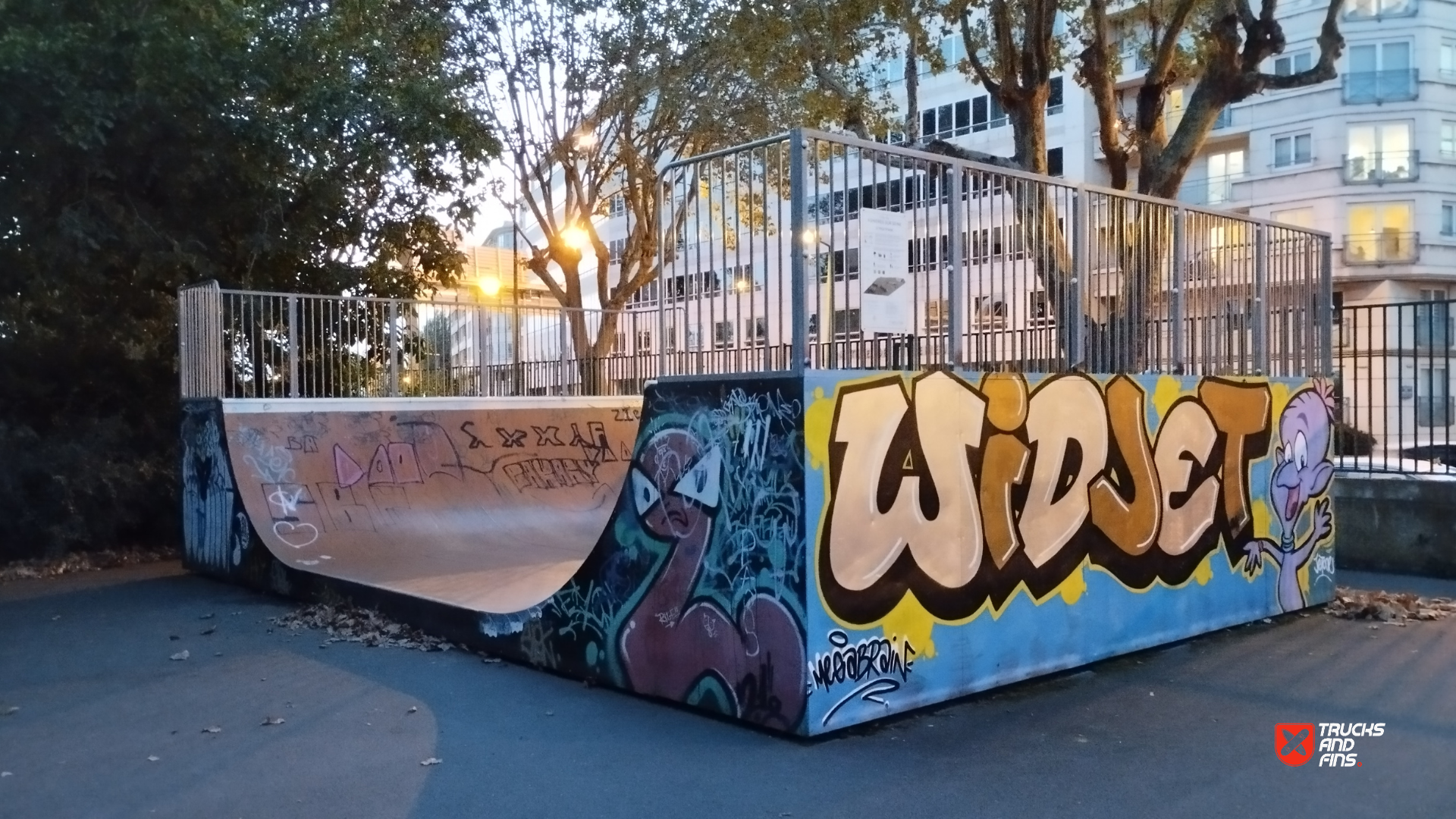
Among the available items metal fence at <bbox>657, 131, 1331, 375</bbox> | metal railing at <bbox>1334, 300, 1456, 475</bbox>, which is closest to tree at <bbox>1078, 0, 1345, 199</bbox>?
metal railing at <bbox>1334, 300, 1456, 475</bbox>

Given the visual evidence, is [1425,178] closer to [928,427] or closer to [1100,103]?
[1100,103]

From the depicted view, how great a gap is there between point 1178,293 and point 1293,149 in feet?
106

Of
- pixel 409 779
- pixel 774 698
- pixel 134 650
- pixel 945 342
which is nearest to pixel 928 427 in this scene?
pixel 945 342

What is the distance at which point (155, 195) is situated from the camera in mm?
14898

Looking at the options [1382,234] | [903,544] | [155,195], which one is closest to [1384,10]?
[1382,234]

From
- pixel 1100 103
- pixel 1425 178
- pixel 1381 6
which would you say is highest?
pixel 1381 6

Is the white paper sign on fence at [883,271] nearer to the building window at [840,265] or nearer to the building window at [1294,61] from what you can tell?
the building window at [840,265]

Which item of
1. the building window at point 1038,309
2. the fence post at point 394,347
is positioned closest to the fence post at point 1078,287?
the building window at point 1038,309

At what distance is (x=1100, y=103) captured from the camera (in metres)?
13.9

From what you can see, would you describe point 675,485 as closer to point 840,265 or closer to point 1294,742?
point 840,265

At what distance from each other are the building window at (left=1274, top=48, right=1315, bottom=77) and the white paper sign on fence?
3310 cm

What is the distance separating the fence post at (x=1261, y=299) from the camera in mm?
9594

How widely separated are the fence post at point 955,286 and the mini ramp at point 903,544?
18cm

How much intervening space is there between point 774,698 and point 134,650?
553 centimetres
